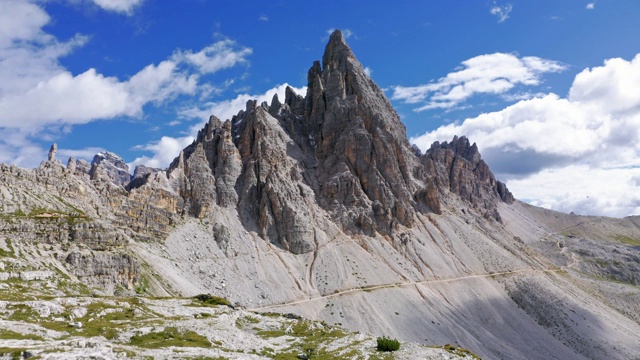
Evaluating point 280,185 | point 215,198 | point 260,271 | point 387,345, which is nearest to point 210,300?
point 387,345

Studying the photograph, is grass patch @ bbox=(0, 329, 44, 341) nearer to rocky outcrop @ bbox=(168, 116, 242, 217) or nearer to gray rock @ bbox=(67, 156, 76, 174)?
gray rock @ bbox=(67, 156, 76, 174)

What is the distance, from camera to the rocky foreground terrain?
200 ft

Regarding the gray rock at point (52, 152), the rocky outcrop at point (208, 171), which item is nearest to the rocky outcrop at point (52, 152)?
the gray rock at point (52, 152)

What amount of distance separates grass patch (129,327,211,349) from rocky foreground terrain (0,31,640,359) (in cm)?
23

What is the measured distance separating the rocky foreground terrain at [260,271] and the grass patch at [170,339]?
0.23 meters

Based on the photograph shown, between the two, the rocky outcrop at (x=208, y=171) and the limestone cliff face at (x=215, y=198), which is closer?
the limestone cliff face at (x=215, y=198)

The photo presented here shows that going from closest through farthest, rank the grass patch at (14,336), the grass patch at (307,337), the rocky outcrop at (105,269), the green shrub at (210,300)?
the grass patch at (14,336)
the grass patch at (307,337)
the green shrub at (210,300)
the rocky outcrop at (105,269)

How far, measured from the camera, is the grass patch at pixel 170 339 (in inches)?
2028

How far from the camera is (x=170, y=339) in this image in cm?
5450

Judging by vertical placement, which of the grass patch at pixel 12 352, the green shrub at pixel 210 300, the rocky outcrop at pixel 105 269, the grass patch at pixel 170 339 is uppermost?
the rocky outcrop at pixel 105 269

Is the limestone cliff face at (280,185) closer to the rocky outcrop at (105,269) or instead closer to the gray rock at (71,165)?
the gray rock at (71,165)

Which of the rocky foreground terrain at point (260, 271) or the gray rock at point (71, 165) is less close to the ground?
the gray rock at point (71, 165)

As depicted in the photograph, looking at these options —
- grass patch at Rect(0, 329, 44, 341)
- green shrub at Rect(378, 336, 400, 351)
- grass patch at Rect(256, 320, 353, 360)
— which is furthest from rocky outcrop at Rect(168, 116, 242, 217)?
grass patch at Rect(0, 329, 44, 341)

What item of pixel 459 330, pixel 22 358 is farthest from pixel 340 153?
pixel 22 358
